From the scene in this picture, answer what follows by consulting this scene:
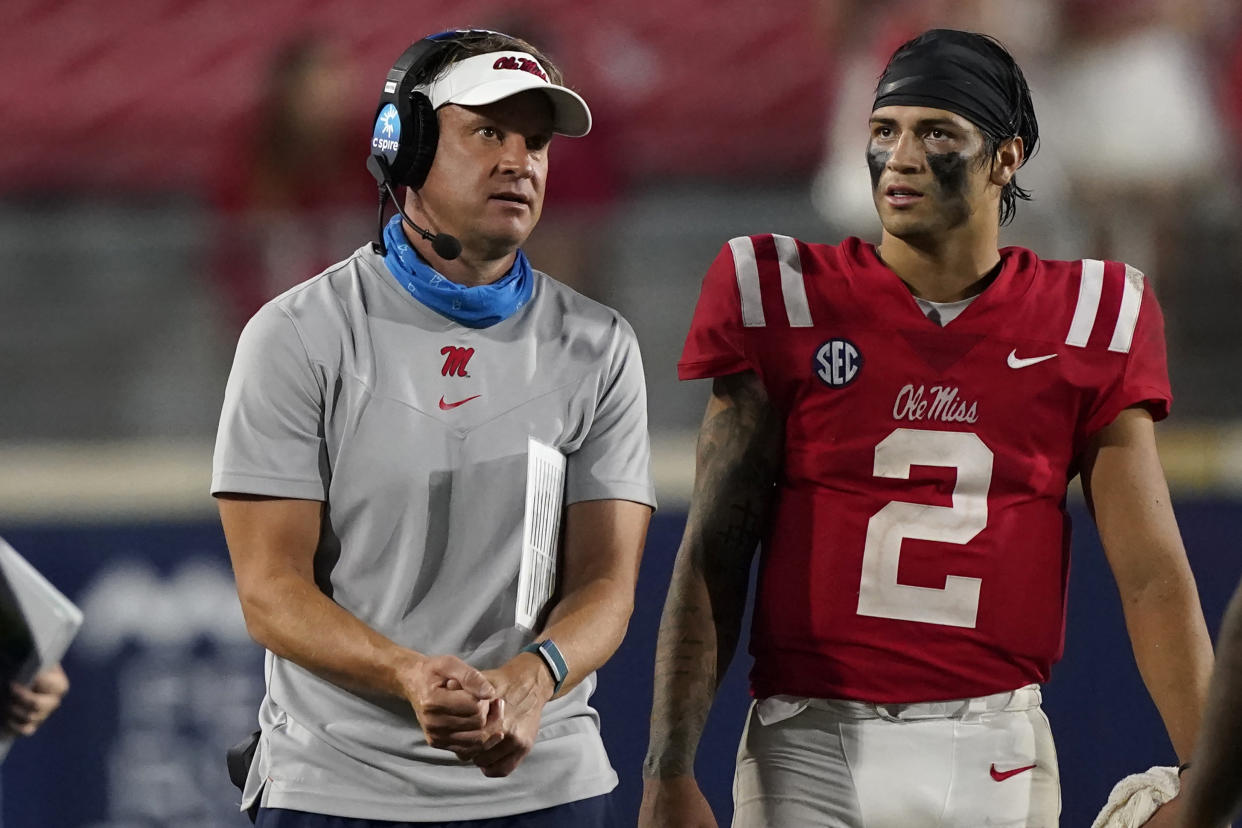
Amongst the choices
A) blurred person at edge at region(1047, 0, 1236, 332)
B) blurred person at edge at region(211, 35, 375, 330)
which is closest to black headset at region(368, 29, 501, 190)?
blurred person at edge at region(211, 35, 375, 330)

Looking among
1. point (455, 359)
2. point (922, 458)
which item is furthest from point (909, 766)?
point (455, 359)

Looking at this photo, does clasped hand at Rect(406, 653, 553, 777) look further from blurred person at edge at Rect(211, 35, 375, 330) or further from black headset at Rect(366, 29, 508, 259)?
blurred person at edge at Rect(211, 35, 375, 330)

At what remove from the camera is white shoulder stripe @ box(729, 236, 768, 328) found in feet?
7.28

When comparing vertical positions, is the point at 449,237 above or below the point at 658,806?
above

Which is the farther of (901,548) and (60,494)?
(60,494)

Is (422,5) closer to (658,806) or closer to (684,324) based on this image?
(684,324)

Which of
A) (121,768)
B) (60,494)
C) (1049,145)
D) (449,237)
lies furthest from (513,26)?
(449,237)

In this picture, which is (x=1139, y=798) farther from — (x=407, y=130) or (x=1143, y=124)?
(x=1143, y=124)

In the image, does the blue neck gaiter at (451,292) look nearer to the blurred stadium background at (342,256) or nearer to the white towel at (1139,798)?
the white towel at (1139,798)

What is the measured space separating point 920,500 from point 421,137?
798mm

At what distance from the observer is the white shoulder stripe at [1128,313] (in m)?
2.19

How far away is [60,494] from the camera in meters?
3.82

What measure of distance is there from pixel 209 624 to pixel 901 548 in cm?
207

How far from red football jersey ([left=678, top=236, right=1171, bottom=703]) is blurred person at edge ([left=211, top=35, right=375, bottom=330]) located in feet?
6.53
